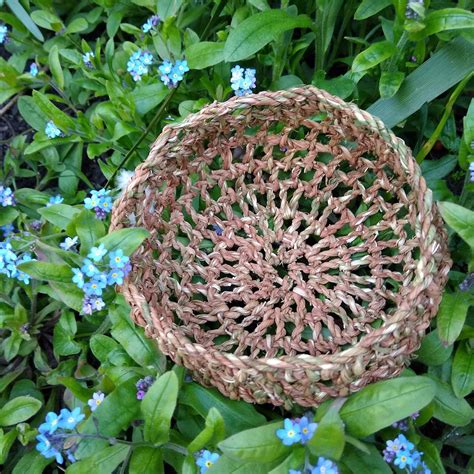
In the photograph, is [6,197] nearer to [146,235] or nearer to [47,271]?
[47,271]

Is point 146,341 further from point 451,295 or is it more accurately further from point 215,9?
point 215,9

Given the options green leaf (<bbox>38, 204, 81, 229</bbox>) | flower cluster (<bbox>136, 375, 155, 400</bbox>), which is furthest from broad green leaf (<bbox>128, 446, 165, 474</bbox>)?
green leaf (<bbox>38, 204, 81, 229</bbox>)

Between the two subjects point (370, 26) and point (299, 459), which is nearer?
point (299, 459)

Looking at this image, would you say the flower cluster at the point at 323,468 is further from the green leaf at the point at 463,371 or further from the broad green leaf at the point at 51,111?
the broad green leaf at the point at 51,111

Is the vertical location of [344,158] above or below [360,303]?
above

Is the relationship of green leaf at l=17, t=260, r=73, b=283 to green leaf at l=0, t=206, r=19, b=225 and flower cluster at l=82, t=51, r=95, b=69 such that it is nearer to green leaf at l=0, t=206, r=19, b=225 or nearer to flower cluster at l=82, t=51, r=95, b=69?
green leaf at l=0, t=206, r=19, b=225

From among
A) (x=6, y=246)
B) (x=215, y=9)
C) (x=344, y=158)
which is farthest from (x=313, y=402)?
(x=215, y=9)

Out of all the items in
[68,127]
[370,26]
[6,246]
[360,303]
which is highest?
[370,26]

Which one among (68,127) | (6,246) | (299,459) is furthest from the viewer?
(68,127)
